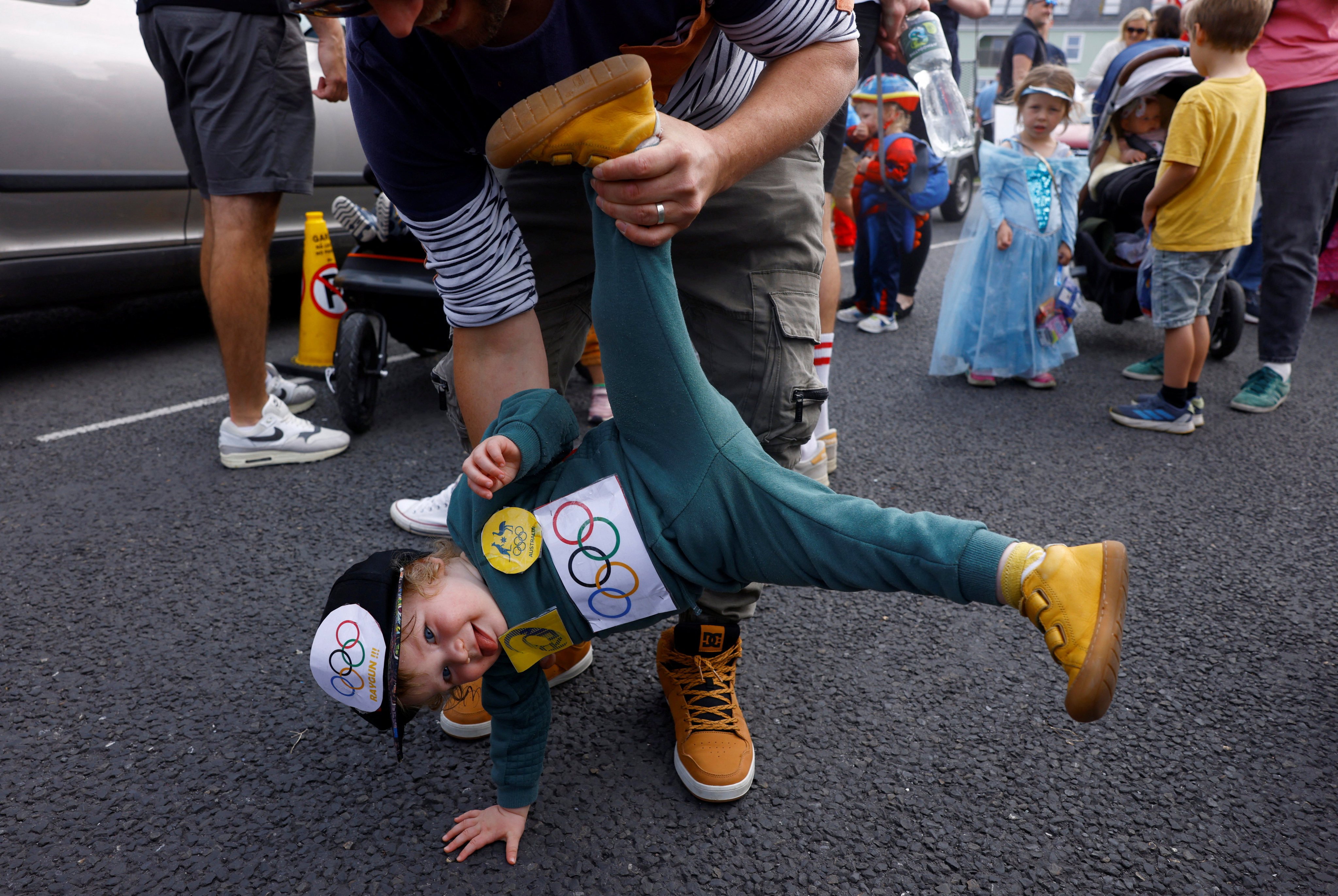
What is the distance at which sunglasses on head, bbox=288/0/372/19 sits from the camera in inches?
42.2

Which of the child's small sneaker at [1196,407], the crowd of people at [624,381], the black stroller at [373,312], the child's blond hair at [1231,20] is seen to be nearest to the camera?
the crowd of people at [624,381]

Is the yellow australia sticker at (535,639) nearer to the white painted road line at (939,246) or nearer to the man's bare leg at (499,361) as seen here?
the man's bare leg at (499,361)

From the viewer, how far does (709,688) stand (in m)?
1.72

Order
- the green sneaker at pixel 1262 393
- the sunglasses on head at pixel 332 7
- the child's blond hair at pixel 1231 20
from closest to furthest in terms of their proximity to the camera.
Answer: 1. the sunglasses on head at pixel 332 7
2. the child's blond hair at pixel 1231 20
3. the green sneaker at pixel 1262 393

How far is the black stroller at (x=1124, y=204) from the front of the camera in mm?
3977

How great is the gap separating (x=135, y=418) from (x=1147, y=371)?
4.42 meters

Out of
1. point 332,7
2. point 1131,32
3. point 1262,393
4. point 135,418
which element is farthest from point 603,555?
point 1131,32

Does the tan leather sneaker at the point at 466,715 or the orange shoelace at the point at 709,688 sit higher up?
the orange shoelace at the point at 709,688

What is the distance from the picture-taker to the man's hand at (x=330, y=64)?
2750 mm

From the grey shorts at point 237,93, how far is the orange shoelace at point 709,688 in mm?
2130

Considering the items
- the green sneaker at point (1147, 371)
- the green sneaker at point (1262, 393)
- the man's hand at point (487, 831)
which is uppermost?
the man's hand at point (487, 831)

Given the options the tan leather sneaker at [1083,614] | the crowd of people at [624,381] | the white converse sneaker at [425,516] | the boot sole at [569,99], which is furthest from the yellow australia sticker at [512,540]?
the white converse sneaker at [425,516]

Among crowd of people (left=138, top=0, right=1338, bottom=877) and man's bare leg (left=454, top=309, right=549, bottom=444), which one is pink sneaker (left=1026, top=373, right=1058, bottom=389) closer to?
crowd of people (left=138, top=0, right=1338, bottom=877)

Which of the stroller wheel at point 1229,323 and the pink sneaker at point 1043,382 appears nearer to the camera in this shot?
the pink sneaker at point 1043,382
